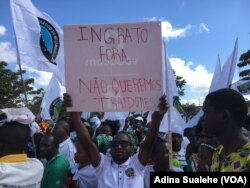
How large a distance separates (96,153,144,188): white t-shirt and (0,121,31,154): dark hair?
1.01m

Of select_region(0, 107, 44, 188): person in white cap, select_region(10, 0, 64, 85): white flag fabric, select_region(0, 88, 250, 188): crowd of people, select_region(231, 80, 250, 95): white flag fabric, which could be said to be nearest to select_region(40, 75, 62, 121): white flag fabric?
select_region(10, 0, 64, 85): white flag fabric

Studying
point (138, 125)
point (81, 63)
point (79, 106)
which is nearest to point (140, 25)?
point (81, 63)

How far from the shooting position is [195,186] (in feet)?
6.86

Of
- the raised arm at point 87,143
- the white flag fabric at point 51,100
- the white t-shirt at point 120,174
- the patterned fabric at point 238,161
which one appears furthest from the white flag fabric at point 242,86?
the patterned fabric at point 238,161

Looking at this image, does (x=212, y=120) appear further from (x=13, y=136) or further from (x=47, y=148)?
(x=47, y=148)

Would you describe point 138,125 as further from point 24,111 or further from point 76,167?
point 24,111

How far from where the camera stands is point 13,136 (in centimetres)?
257

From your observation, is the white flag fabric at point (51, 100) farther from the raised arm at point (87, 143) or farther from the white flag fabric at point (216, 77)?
the raised arm at point (87, 143)

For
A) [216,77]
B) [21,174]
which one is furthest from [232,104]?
[216,77]

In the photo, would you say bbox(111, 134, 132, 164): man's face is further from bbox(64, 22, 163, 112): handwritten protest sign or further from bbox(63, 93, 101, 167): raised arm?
bbox(64, 22, 163, 112): handwritten protest sign

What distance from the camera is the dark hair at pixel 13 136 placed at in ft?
8.40

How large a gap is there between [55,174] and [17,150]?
49.1 inches

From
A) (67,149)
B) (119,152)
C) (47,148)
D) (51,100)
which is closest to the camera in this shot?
(119,152)

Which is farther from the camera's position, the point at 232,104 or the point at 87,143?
the point at 87,143
